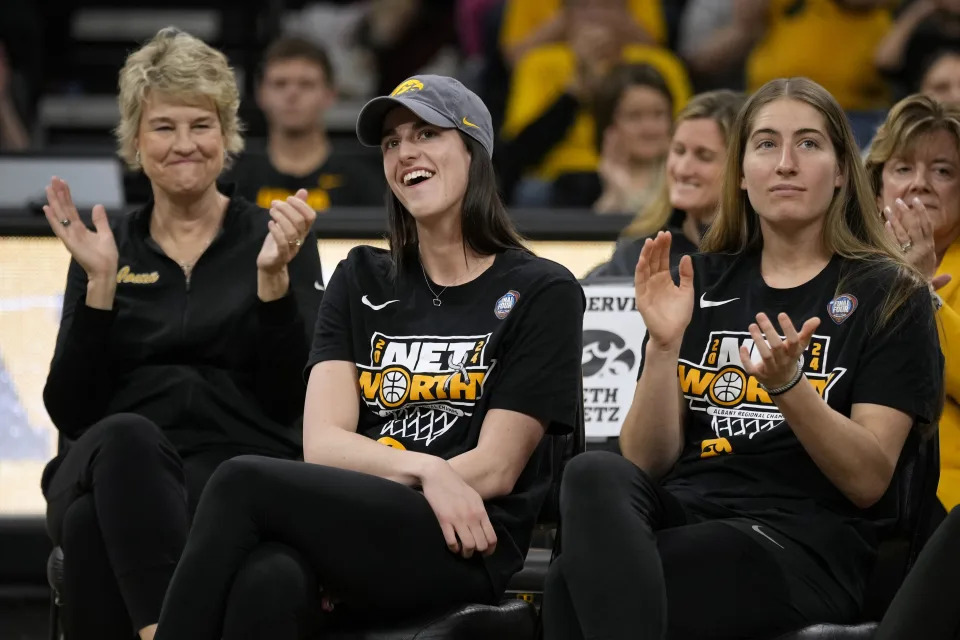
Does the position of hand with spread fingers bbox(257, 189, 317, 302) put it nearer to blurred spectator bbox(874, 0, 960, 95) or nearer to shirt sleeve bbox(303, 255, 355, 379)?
shirt sleeve bbox(303, 255, 355, 379)

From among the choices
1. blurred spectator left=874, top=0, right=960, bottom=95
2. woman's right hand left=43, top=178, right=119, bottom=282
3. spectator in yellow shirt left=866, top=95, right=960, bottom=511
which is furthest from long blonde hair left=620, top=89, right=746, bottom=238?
blurred spectator left=874, top=0, right=960, bottom=95

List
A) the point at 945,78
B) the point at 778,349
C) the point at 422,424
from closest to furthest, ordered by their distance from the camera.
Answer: the point at 778,349 < the point at 422,424 < the point at 945,78

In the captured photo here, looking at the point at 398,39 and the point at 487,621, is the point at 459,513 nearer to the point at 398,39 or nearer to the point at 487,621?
the point at 487,621

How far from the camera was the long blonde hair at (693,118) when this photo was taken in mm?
4062

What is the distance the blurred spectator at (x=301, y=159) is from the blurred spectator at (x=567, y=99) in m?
0.94

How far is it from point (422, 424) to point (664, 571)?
0.59 meters

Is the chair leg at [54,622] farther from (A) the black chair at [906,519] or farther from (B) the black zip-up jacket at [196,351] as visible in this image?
(A) the black chair at [906,519]

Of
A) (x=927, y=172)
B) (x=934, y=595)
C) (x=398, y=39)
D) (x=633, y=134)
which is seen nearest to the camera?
(x=934, y=595)

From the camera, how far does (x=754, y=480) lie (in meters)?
2.84

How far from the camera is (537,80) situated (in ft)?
21.8

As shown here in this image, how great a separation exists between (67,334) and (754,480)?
5.31ft

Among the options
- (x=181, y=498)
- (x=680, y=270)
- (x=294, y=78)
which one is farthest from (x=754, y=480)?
(x=294, y=78)

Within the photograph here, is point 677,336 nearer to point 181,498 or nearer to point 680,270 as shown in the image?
point 680,270

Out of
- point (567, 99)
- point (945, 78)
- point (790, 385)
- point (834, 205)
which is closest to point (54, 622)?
point (790, 385)
